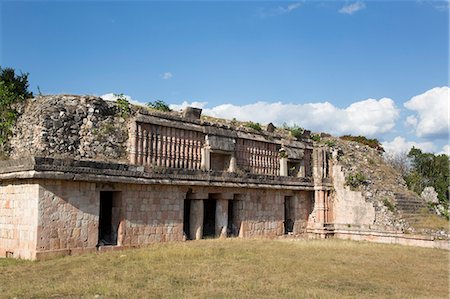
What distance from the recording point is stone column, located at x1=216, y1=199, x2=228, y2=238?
17359 mm

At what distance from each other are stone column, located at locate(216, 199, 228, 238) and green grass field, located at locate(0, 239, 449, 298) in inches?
119

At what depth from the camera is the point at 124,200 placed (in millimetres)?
13969

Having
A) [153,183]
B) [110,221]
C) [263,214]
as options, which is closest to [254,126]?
[263,214]

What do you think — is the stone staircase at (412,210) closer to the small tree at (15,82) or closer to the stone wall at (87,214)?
the stone wall at (87,214)

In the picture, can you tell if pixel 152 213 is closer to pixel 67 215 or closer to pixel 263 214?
pixel 67 215

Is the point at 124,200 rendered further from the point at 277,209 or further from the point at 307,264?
the point at 277,209

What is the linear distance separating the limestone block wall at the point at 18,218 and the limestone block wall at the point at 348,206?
14.2m

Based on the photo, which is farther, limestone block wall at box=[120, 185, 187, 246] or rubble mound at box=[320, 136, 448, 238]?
rubble mound at box=[320, 136, 448, 238]

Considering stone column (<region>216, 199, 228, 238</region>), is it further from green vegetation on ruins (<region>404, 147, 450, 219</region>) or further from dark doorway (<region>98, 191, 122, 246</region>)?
green vegetation on ruins (<region>404, 147, 450, 219</region>)

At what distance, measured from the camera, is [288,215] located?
21.2 meters

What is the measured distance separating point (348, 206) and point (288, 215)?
9.50ft

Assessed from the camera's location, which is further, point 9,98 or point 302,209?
point 302,209

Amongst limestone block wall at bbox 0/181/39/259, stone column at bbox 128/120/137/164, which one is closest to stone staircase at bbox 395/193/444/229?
stone column at bbox 128/120/137/164

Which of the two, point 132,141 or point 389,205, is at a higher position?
point 132,141
